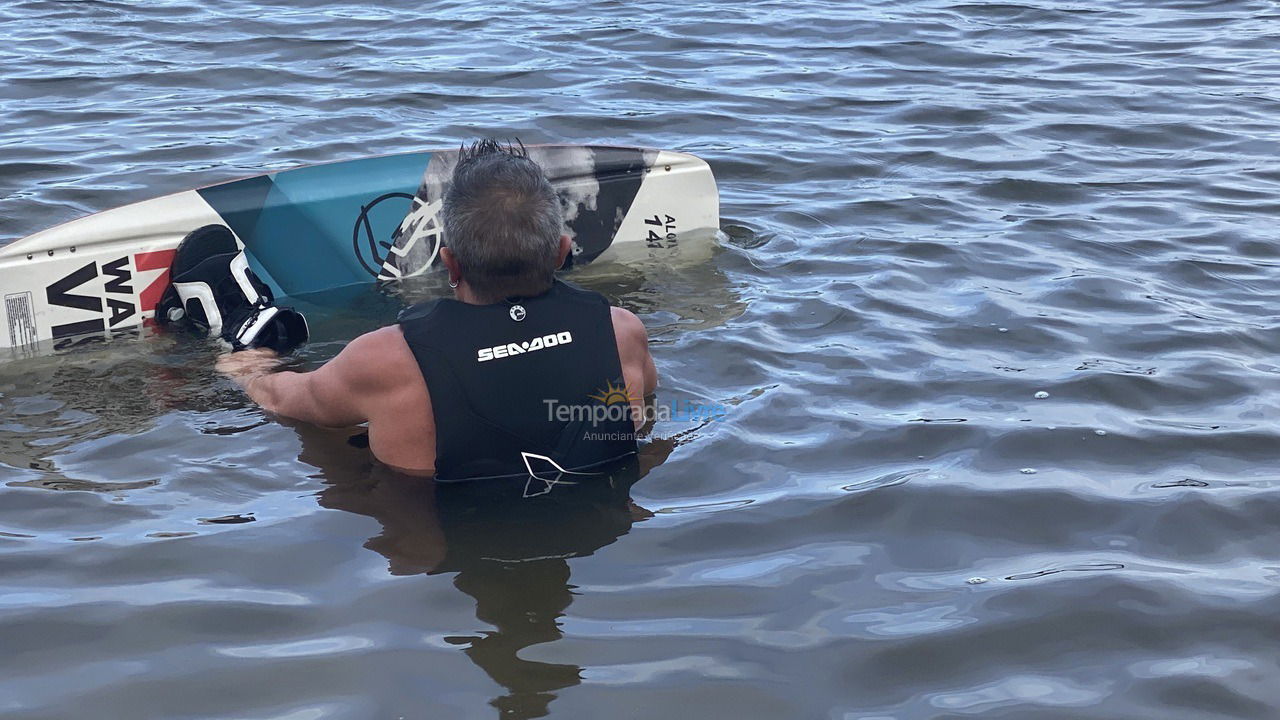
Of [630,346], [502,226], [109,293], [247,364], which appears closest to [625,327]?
[630,346]

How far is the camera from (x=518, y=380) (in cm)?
347

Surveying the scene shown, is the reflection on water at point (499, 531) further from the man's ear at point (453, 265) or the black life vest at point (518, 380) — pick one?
the man's ear at point (453, 265)

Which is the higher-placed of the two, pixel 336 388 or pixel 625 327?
pixel 625 327

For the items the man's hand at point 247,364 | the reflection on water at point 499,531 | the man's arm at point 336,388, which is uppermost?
the man's arm at point 336,388

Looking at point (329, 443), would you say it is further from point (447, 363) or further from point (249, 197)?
point (249, 197)

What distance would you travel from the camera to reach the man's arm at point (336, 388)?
3496mm

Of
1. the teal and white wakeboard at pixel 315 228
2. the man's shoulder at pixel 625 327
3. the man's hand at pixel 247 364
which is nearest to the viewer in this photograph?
the man's shoulder at pixel 625 327

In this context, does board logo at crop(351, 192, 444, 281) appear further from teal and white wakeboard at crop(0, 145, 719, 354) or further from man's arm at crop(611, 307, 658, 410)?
man's arm at crop(611, 307, 658, 410)

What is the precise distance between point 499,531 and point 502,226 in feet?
2.88

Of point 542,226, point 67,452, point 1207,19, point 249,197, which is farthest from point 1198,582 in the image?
point 1207,19

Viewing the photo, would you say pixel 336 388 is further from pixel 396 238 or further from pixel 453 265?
pixel 396 238

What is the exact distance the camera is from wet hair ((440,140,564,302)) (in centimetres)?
341

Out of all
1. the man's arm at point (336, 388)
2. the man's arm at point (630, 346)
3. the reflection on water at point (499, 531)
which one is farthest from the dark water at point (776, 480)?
the man's arm at point (630, 346)

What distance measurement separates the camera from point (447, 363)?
342 centimetres
